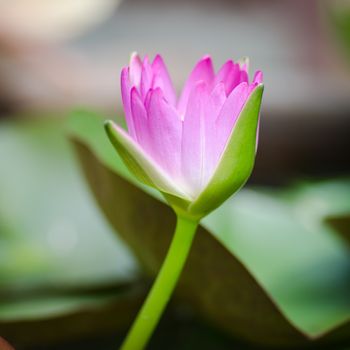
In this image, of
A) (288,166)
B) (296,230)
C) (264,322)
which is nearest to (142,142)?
(264,322)

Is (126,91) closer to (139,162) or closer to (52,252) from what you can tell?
(139,162)

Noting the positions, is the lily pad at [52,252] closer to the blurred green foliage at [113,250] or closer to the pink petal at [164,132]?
the blurred green foliage at [113,250]

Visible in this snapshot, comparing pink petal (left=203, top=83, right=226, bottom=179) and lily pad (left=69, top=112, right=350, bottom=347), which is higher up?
pink petal (left=203, top=83, right=226, bottom=179)

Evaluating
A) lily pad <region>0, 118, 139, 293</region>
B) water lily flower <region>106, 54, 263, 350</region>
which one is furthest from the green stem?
lily pad <region>0, 118, 139, 293</region>

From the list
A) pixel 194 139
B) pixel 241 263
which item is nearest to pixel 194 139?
pixel 194 139

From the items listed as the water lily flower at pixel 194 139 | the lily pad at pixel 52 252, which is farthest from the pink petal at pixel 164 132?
the lily pad at pixel 52 252

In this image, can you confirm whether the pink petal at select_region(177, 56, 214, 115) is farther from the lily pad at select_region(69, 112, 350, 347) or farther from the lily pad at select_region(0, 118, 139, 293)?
the lily pad at select_region(0, 118, 139, 293)
